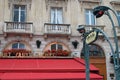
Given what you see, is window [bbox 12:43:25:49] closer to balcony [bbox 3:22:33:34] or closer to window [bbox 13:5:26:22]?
balcony [bbox 3:22:33:34]

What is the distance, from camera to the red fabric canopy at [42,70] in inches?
480

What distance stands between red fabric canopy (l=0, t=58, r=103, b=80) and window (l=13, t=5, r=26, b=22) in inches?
122

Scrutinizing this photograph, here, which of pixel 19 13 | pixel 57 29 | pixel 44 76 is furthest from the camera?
pixel 19 13

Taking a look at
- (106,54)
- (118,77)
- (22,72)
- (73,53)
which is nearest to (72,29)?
(73,53)

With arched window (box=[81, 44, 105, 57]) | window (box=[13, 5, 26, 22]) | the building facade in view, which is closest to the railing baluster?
the building facade

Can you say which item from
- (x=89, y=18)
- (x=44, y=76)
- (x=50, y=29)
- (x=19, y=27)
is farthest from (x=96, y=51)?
(x=44, y=76)

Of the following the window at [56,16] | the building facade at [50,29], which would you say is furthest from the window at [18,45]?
the window at [56,16]

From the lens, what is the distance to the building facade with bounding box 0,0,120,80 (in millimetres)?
16328

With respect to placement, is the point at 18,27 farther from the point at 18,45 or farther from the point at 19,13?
the point at 19,13

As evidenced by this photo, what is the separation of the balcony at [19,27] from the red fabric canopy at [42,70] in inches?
76.9

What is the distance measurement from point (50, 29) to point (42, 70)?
172 inches

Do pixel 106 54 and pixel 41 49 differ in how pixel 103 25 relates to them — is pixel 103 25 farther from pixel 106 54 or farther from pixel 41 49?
pixel 41 49

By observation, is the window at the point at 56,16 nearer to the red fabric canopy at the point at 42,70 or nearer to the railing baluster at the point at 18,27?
the railing baluster at the point at 18,27

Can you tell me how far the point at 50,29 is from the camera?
16703mm
